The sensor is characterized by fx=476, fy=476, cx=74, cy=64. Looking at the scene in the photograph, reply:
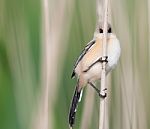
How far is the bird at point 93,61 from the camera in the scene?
115 centimetres

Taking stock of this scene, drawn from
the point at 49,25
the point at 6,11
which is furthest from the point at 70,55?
the point at 6,11

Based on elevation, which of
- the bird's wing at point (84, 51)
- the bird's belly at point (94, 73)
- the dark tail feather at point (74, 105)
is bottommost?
the dark tail feather at point (74, 105)

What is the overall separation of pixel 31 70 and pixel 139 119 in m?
0.30

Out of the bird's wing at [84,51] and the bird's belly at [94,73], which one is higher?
the bird's wing at [84,51]

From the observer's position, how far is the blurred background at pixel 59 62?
1.18 m

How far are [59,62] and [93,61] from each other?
0.09 meters

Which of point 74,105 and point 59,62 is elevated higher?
point 59,62

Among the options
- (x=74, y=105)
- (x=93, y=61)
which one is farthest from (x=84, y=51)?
(x=74, y=105)

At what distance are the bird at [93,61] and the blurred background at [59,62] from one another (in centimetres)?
2

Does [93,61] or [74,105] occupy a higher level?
[93,61]

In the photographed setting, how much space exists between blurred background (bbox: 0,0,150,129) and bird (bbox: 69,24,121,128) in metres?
0.02

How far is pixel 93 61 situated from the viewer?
3.80 feet

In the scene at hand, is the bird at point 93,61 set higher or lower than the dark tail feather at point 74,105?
higher

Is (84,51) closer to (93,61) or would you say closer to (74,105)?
(93,61)
